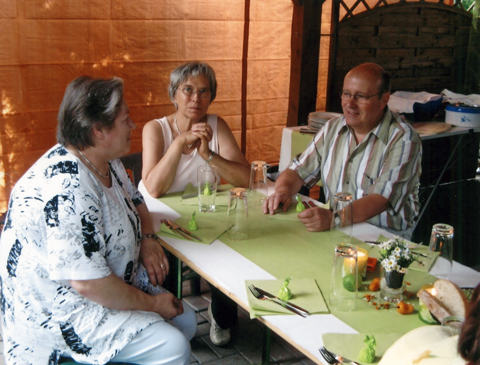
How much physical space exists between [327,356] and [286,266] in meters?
0.59

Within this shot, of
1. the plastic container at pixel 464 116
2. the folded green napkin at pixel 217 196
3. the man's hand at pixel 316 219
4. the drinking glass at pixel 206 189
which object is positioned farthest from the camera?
the plastic container at pixel 464 116

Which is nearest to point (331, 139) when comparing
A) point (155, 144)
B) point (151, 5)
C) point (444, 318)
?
point (155, 144)

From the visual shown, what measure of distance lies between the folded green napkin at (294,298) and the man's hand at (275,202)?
75 centimetres

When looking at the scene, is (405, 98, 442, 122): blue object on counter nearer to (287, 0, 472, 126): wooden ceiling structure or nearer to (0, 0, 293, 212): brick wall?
(287, 0, 472, 126): wooden ceiling structure

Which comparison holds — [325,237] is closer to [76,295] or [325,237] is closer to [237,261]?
[237,261]

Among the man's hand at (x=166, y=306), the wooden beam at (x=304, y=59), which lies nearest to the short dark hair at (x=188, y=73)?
the man's hand at (x=166, y=306)

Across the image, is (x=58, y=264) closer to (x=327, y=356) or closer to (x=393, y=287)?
(x=327, y=356)

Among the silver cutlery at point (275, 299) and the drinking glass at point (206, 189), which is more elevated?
the drinking glass at point (206, 189)

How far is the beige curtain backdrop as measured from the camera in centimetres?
386

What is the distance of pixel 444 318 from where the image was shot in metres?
1.51

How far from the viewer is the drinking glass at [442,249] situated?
1.89 meters

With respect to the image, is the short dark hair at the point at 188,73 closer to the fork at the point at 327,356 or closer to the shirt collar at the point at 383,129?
the shirt collar at the point at 383,129

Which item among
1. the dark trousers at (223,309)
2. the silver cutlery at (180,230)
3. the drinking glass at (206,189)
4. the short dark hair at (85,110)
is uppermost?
the short dark hair at (85,110)

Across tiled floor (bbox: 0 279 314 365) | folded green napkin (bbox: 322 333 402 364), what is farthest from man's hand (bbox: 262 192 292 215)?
folded green napkin (bbox: 322 333 402 364)
